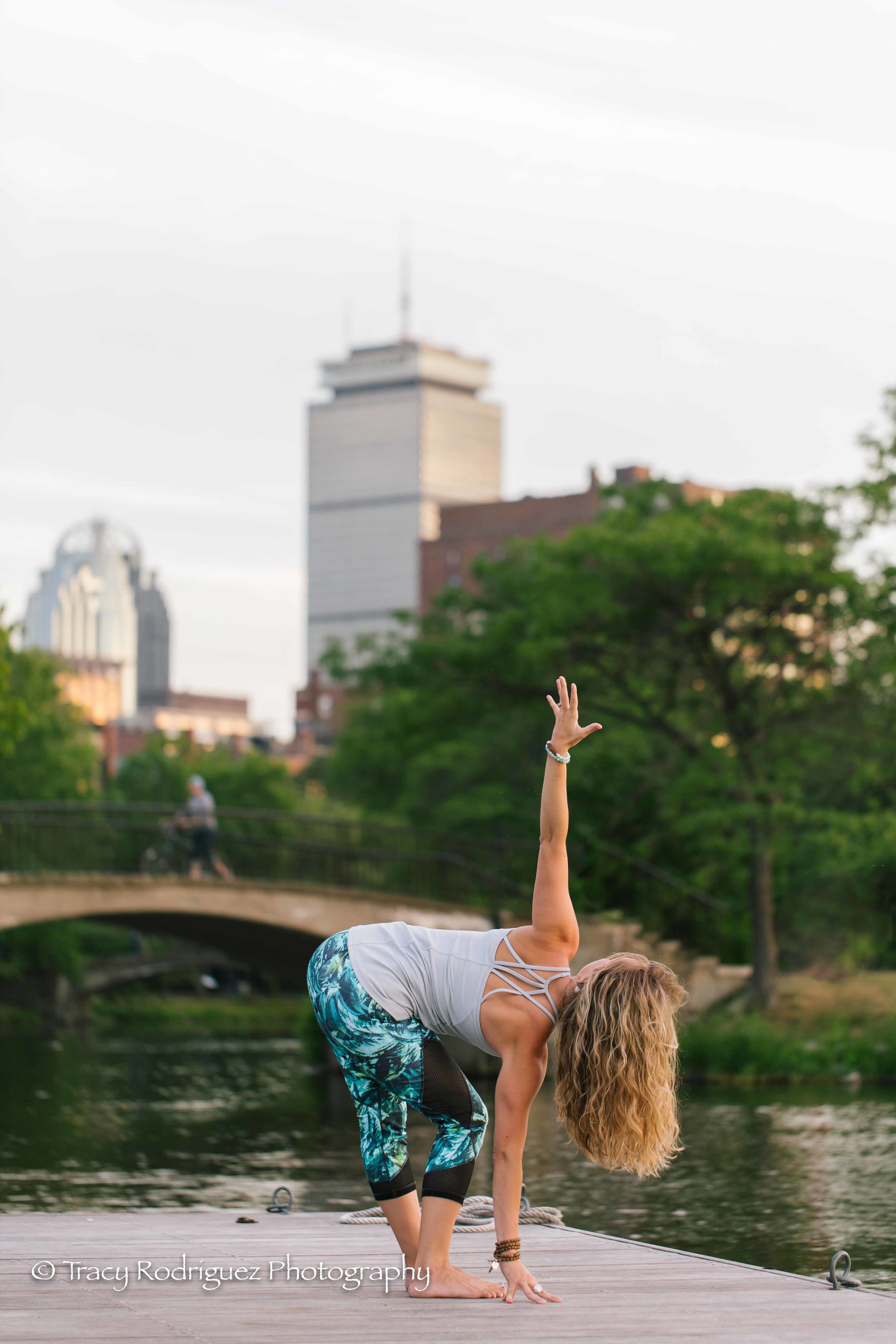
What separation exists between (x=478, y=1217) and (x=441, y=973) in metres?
3.03

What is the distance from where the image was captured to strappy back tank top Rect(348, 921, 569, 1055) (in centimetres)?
552

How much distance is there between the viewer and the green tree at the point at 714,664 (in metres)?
27.7

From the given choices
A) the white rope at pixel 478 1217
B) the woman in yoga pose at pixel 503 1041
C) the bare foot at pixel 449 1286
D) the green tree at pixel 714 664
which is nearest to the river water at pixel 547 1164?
the white rope at pixel 478 1217

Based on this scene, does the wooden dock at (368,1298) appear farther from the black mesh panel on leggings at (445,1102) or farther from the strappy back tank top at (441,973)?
the strappy back tank top at (441,973)

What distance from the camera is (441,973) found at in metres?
5.58

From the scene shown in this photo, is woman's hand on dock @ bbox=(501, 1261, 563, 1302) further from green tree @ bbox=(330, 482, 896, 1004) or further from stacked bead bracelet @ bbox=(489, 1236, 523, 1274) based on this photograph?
green tree @ bbox=(330, 482, 896, 1004)

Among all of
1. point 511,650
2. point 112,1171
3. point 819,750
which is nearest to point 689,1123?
point 112,1171

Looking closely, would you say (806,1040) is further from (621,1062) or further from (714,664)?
(621,1062)

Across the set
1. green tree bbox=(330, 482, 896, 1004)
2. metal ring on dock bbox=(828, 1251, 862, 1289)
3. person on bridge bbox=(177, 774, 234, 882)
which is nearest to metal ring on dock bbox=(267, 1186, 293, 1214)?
metal ring on dock bbox=(828, 1251, 862, 1289)

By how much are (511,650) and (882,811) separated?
704 centimetres

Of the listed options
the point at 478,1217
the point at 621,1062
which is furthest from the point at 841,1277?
the point at 478,1217

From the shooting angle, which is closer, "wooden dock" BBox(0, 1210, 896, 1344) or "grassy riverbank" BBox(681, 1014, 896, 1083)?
"wooden dock" BBox(0, 1210, 896, 1344)

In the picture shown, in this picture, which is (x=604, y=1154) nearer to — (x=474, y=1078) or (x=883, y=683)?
(x=474, y=1078)

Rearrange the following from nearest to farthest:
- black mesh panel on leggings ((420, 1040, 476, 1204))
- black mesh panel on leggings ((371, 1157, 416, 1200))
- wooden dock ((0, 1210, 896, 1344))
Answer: wooden dock ((0, 1210, 896, 1344))
black mesh panel on leggings ((420, 1040, 476, 1204))
black mesh panel on leggings ((371, 1157, 416, 1200))
